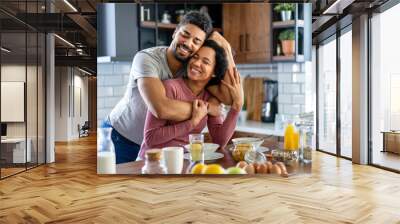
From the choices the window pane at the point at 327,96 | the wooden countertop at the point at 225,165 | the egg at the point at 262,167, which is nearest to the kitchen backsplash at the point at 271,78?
the wooden countertop at the point at 225,165

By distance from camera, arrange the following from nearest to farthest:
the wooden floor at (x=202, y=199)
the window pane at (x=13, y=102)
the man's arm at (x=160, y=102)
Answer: the wooden floor at (x=202, y=199) → the man's arm at (x=160, y=102) → the window pane at (x=13, y=102)

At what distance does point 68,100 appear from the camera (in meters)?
11.7

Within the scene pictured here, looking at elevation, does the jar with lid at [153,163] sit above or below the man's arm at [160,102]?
below

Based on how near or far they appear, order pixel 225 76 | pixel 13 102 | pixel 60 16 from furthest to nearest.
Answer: pixel 60 16, pixel 13 102, pixel 225 76

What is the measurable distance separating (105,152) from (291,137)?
2.06m

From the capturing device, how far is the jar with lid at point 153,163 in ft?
13.9

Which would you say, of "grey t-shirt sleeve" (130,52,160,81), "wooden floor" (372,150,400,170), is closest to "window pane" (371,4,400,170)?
"wooden floor" (372,150,400,170)

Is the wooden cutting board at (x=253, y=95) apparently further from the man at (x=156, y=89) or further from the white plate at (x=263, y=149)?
the white plate at (x=263, y=149)

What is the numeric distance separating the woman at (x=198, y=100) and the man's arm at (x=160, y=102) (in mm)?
50

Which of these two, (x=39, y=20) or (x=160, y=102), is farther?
(x=39, y=20)

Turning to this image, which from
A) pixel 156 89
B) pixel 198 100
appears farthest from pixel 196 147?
pixel 156 89

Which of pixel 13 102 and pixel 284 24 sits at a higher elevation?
pixel 284 24

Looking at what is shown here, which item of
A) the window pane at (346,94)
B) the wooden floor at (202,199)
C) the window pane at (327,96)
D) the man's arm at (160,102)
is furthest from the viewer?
the window pane at (327,96)

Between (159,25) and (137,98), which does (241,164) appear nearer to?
(137,98)
